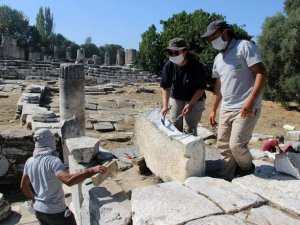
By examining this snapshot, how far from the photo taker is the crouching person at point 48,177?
12.3 ft

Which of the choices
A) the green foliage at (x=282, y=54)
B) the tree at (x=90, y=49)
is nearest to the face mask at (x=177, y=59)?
the green foliage at (x=282, y=54)

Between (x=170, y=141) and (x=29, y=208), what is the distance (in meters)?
1.72

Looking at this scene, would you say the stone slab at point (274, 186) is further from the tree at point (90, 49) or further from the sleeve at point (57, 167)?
the tree at point (90, 49)

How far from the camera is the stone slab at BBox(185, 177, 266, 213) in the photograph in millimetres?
3393

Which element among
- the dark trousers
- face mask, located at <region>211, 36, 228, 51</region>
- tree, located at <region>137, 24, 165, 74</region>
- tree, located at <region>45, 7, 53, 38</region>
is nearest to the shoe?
face mask, located at <region>211, 36, 228, 51</region>

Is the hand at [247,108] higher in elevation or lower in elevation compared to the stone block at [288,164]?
higher

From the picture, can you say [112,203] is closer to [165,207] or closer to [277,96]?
[165,207]

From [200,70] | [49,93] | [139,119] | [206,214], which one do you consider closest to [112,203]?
[206,214]

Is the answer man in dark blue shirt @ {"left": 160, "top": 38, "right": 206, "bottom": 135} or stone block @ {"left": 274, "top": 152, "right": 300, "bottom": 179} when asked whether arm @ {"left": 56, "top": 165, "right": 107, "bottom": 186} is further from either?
stone block @ {"left": 274, "top": 152, "right": 300, "bottom": 179}

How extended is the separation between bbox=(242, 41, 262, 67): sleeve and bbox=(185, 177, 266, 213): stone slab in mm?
1255

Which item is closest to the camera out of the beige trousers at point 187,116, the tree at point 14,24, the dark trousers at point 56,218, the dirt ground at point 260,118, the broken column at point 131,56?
the dark trousers at point 56,218

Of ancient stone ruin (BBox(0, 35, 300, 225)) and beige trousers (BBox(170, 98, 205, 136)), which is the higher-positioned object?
beige trousers (BBox(170, 98, 205, 136))

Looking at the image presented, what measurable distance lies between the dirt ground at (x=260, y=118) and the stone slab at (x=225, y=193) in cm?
465

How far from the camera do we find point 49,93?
1730 cm
